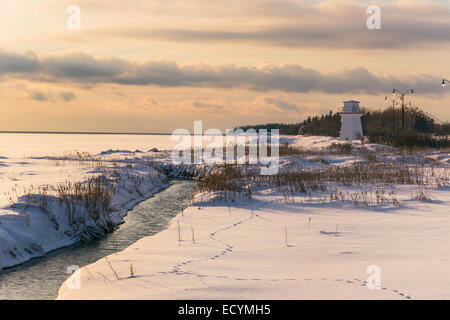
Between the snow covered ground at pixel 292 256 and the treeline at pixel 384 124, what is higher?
the treeline at pixel 384 124

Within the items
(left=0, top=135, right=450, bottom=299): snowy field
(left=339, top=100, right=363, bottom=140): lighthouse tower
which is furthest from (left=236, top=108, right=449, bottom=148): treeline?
(left=0, top=135, right=450, bottom=299): snowy field

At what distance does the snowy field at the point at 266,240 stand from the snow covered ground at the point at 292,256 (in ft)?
0.06

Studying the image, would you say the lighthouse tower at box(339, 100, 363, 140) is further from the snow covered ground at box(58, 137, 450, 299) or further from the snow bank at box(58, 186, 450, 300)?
the snow bank at box(58, 186, 450, 300)

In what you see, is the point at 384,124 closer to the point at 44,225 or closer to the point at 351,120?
the point at 351,120

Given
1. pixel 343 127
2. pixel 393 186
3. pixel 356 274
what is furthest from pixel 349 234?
pixel 343 127

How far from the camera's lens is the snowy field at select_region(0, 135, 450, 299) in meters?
5.99

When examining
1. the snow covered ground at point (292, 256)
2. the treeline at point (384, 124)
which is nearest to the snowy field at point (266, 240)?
the snow covered ground at point (292, 256)

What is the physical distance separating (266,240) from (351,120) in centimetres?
4888

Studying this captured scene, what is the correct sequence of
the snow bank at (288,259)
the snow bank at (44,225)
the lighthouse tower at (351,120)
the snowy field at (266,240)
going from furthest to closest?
the lighthouse tower at (351,120), the snow bank at (44,225), the snowy field at (266,240), the snow bank at (288,259)

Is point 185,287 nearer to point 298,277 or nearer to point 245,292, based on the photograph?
point 245,292

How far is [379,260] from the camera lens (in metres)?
7.06

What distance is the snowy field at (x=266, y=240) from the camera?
5.99 m

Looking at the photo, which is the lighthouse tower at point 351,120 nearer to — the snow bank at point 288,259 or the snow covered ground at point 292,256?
the snow covered ground at point 292,256

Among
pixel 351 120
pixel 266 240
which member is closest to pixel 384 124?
pixel 351 120
